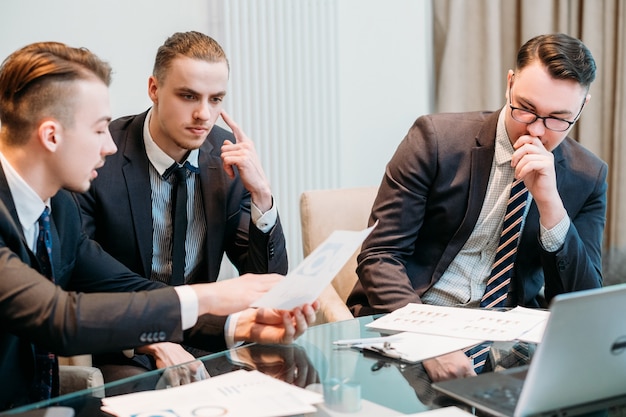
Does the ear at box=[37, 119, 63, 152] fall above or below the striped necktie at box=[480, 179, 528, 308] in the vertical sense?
above

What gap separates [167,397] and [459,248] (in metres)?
1.33

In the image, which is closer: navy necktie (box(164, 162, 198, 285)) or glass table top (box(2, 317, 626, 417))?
glass table top (box(2, 317, 626, 417))

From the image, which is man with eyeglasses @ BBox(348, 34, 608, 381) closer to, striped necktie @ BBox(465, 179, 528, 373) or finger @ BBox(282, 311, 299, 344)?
striped necktie @ BBox(465, 179, 528, 373)

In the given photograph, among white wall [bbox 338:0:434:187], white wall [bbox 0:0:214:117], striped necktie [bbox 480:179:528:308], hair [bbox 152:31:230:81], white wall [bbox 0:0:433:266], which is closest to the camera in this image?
striped necktie [bbox 480:179:528:308]

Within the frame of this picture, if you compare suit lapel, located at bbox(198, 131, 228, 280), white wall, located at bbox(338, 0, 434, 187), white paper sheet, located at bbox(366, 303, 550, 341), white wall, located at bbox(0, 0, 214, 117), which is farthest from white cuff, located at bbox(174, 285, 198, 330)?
white wall, located at bbox(338, 0, 434, 187)

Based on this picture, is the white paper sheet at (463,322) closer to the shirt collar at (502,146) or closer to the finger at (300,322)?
the finger at (300,322)

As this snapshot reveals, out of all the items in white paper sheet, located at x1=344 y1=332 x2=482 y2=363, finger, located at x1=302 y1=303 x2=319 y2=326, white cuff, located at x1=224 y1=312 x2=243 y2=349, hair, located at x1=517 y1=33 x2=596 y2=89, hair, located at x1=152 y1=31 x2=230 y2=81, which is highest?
hair, located at x1=152 y1=31 x2=230 y2=81

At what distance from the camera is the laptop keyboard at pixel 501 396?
1.50 m

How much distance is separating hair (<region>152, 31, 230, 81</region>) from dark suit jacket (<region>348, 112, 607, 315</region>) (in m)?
0.71

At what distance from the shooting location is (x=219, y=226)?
278cm

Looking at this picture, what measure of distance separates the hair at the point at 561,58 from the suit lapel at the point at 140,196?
125 cm

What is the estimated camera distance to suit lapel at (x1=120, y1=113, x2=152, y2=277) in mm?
2656

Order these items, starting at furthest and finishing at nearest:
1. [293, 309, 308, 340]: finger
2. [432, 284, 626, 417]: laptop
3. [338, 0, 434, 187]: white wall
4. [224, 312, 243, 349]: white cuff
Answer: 1. [338, 0, 434, 187]: white wall
2. [224, 312, 243, 349]: white cuff
3. [293, 309, 308, 340]: finger
4. [432, 284, 626, 417]: laptop

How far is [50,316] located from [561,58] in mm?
1699
